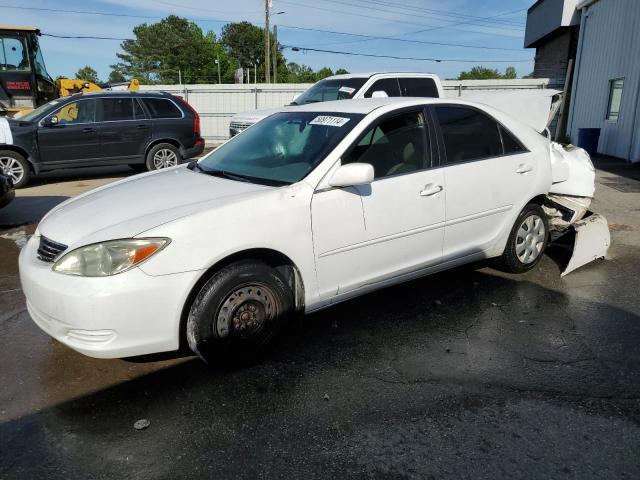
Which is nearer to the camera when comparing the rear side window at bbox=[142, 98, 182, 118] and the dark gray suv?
the dark gray suv

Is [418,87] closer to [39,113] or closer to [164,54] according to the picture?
[39,113]

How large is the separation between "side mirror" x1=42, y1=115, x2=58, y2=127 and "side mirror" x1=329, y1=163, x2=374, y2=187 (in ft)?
28.2

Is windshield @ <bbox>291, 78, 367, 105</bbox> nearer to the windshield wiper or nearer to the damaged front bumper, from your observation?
the damaged front bumper

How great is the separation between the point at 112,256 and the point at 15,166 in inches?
335

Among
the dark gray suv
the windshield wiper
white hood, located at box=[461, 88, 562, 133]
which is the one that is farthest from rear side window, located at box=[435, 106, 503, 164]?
the dark gray suv

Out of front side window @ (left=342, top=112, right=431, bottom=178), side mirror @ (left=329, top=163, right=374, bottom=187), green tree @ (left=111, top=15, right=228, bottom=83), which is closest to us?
side mirror @ (left=329, top=163, right=374, bottom=187)

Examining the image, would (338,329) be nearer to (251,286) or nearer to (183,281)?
(251,286)

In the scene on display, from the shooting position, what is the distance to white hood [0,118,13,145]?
30.9 ft

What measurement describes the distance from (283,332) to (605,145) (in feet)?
46.7

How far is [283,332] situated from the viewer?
3.73 metres

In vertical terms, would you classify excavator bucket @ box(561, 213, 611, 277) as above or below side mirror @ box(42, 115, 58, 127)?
below

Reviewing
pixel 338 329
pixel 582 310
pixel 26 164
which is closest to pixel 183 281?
pixel 338 329

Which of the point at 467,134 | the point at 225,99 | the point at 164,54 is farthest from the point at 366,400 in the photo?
the point at 164,54

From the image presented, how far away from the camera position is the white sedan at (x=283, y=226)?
2809mm
